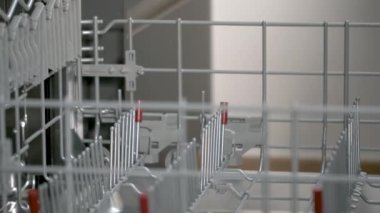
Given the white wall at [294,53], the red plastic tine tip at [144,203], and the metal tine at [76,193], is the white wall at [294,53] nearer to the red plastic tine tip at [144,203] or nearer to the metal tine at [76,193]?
the metal tine at [76,193]

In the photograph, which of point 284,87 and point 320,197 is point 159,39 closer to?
point 284,87

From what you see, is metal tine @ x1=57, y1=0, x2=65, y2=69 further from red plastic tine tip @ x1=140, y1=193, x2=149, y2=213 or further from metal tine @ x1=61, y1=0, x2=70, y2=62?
red plastic tine tip @ x1=140, y1=193, x2=149, y2=213

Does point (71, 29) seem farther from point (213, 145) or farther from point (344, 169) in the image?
point (344, 169)

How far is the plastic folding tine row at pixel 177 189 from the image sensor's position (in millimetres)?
1198

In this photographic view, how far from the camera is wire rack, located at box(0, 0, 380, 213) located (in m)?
1.27

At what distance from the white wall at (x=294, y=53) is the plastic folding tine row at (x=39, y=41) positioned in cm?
55

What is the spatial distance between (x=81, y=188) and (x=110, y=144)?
229 millimetres

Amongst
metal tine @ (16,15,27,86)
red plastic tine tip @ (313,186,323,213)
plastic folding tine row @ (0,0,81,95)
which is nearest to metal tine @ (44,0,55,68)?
plastic folding tine row @ (0,0,81,95)

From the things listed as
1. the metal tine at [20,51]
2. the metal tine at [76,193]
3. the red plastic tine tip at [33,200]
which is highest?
the metal tine at [20,51]

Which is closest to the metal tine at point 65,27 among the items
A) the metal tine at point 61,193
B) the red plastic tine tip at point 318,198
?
the metal tine at point 61,193

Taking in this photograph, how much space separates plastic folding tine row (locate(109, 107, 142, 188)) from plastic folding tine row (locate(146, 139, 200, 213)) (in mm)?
113

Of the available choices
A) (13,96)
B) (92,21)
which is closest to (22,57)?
(13,96)

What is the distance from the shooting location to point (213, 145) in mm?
1581

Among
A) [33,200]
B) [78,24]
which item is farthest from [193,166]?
[33,200]
